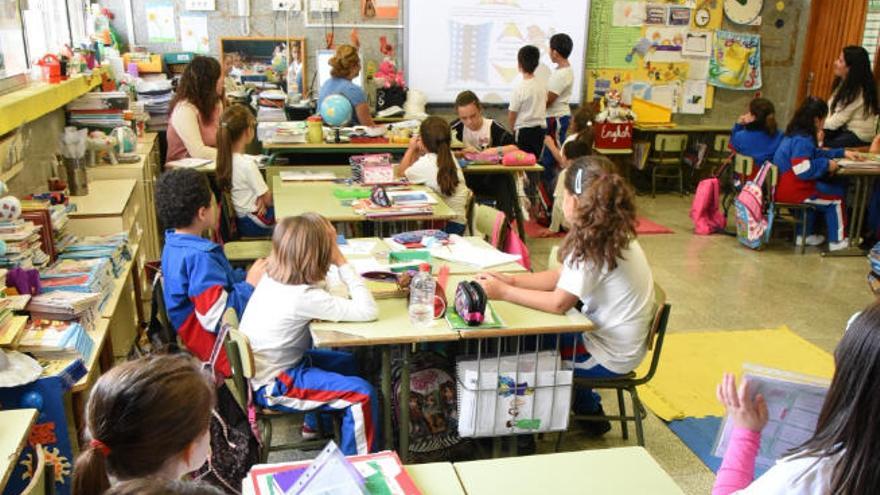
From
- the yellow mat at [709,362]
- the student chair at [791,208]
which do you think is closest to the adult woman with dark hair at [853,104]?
the student chair at [791,208]

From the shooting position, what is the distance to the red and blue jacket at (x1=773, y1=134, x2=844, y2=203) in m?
5.55

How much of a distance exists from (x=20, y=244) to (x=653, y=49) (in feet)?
21.8

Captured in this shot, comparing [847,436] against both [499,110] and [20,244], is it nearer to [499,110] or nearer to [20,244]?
[20,244]

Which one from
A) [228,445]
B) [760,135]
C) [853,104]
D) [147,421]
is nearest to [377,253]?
[228,445]

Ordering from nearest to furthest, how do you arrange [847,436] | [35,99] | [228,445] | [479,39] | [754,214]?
1. [847,436]
2. [228,445]
3. [35,99]
4. [754,214]
5. [479,39]

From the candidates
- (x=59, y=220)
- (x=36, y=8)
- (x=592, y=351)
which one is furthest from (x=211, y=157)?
(x=592, y=351)

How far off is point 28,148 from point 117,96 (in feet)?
3.90

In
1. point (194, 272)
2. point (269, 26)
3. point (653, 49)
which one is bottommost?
point (194, 272)

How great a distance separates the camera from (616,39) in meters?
7.50

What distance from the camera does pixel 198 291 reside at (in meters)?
2.68

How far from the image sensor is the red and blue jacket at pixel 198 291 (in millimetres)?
2676

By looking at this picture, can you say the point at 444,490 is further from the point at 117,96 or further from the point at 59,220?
the point at 117,96

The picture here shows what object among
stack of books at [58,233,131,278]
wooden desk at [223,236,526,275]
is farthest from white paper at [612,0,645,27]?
stack of books at [58,233,131,278]

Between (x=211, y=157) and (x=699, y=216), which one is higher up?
(x=211, y=157)
